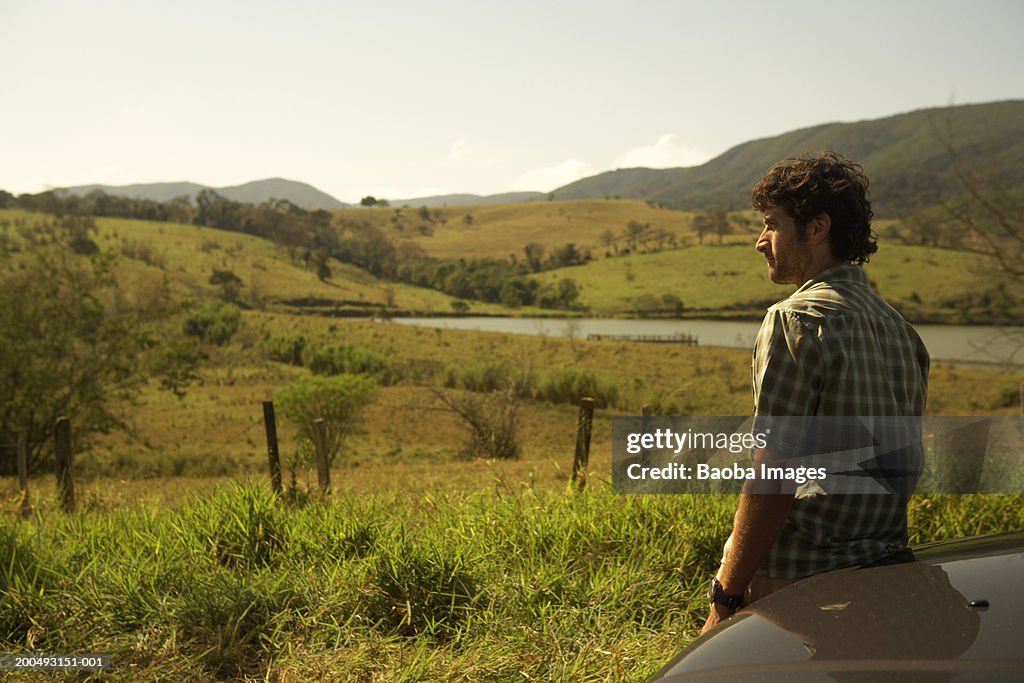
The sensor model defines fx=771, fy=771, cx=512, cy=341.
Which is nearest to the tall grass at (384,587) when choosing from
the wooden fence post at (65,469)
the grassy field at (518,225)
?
the wooden fence post at (65,469)

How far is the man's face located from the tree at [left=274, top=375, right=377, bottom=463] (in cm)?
2057

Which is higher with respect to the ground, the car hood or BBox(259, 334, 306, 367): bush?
the car hood

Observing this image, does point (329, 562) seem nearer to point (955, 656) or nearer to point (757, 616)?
point (757, 616)

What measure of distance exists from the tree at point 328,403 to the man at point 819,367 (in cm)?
2061

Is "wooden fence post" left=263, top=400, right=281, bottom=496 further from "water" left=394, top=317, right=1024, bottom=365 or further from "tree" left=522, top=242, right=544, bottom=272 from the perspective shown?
"tree" left=522, top=242, right=544, bottom=272

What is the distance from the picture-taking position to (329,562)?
4.15 metres

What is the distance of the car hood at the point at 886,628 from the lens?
1353mm

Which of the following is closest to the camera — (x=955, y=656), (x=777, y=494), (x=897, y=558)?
(x=955, y=656)

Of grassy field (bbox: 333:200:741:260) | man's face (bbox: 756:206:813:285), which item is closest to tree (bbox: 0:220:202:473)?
man's face (bbox: 756:206:813:285)

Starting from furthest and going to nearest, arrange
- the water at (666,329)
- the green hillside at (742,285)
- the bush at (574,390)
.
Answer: the green hillside at (742,285) → the water at (666,329) → the bush at (574,390)

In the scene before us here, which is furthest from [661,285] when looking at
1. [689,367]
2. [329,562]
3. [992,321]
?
[329,562]

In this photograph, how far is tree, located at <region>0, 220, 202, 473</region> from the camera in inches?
739

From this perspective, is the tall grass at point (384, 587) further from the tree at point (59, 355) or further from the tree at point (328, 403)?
the tree at point (328, 403)

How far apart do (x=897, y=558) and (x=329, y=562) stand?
118 inches
